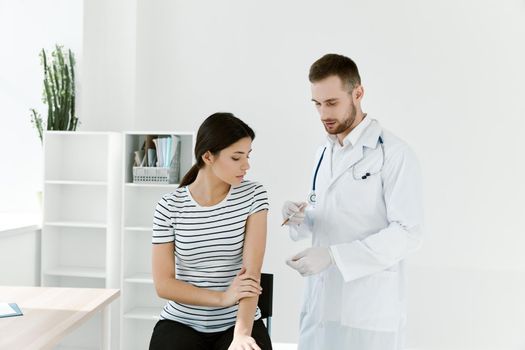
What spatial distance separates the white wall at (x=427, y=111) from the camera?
363 centimetres

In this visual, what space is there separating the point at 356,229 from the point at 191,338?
2.30ft

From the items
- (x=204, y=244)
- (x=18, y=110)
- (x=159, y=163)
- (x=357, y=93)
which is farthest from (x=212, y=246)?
(x=18, y=110)

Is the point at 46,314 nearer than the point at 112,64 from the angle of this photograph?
Yes

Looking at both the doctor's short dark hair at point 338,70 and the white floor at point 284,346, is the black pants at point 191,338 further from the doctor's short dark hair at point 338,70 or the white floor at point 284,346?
the white floor at point 284,346

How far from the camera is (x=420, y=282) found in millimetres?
3689

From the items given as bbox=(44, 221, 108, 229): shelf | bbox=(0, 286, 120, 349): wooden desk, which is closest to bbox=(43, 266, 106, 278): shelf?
bbox=(44, 221, 108, 229): shelf

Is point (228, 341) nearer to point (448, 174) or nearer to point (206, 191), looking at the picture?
point (206, 191)

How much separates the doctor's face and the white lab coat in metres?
0.08

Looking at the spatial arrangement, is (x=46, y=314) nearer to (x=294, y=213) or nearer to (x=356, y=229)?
(x=294, y=213)

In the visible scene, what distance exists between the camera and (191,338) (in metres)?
1.92

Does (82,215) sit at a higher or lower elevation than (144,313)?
higher

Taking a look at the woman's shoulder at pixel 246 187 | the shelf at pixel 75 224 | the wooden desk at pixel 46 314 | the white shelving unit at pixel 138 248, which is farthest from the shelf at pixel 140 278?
the woman's shoulder at pixel 246 187

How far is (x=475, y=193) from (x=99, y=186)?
2.35 metres

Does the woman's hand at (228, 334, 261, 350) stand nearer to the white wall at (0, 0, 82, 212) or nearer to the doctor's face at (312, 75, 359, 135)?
the doctor's face at (312, 75, 359, 135)
